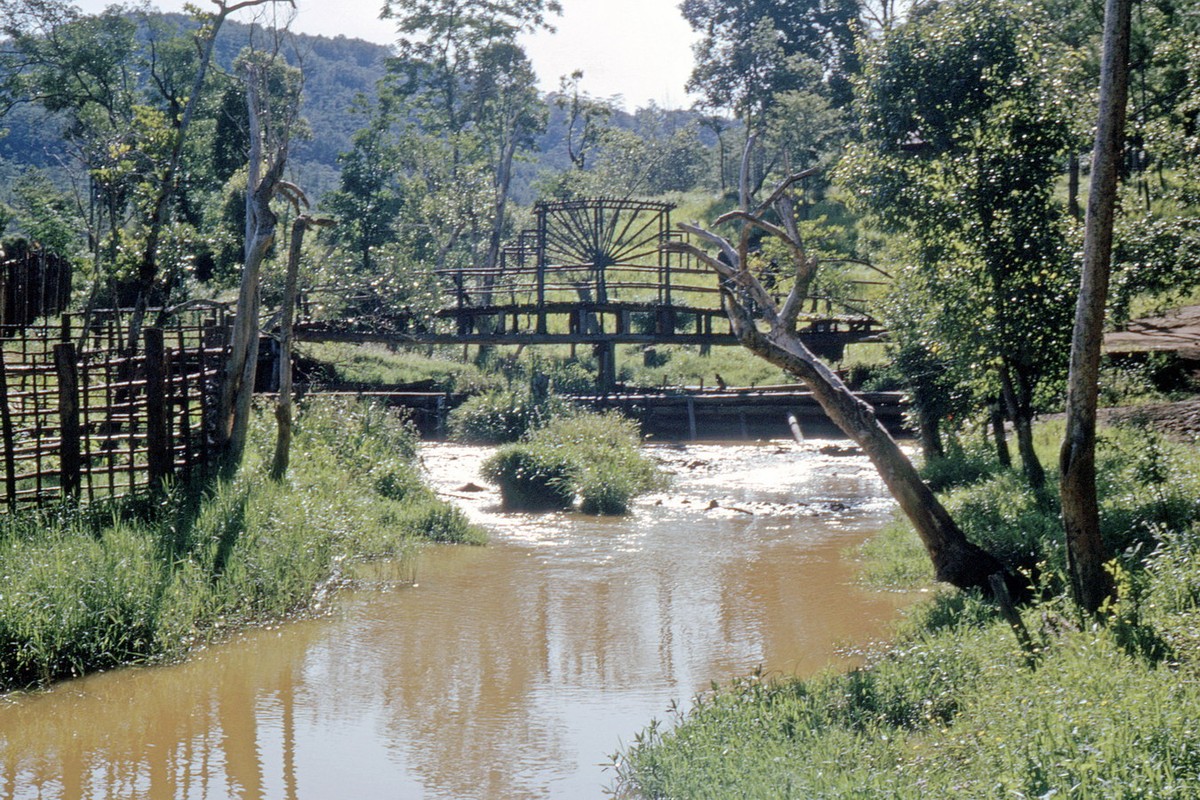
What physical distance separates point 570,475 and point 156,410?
763cm

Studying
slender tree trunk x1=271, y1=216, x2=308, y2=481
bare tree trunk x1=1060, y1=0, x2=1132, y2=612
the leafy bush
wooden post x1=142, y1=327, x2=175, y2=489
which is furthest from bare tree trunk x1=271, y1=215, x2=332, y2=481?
the leafy bush

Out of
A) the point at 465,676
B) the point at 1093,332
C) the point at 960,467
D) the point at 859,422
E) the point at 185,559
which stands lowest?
the point at 465,676

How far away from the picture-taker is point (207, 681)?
30.4 ft

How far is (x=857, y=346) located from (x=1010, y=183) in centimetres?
2153

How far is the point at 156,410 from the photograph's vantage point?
40.9 feet

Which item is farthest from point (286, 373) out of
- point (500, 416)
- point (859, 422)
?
point (500, 416)

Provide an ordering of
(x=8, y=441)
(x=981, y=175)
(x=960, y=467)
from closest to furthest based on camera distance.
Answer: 1. (x=8, y=441)
2. (x=981, y=175)
3. (x=960, y=467)

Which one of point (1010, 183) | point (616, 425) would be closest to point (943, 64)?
point (1010, 183)

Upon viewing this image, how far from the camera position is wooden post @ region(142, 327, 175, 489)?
12250 millimetres

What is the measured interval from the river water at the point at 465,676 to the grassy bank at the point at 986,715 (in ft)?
2.83

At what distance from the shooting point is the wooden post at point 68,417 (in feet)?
36.4

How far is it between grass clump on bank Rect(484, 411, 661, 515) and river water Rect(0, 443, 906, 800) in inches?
84.4

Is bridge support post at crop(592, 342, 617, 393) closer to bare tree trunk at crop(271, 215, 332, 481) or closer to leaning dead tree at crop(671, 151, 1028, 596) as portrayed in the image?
bare tree trunk at crop(271, 215, 332, 481)

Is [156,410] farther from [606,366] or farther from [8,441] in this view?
[606,366]
